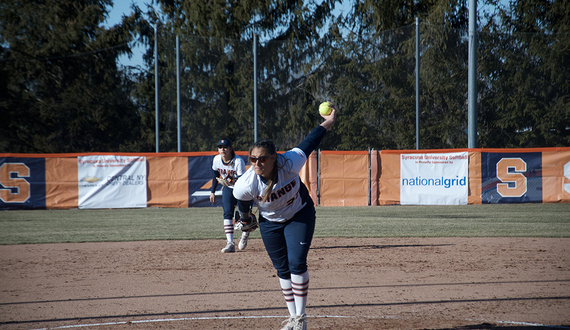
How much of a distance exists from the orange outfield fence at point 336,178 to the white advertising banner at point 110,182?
36mm

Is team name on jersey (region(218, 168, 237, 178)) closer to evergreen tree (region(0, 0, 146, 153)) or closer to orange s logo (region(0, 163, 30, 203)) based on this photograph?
orange s logo (region(0, 163, 30, 203))

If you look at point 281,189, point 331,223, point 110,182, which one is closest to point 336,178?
point 331,223

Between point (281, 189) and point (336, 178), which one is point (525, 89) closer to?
→ point (336, 178)

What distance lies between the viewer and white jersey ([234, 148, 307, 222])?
4.24m

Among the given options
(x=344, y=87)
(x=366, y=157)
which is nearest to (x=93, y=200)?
(x=366, y=157)

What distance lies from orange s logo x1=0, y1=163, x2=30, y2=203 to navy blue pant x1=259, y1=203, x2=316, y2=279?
51.3 ft

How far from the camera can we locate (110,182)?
17.8 metres

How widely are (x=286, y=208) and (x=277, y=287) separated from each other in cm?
214

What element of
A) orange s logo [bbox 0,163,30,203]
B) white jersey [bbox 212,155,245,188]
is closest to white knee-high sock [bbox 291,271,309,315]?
white jersey [bbox 212,155,245,188]

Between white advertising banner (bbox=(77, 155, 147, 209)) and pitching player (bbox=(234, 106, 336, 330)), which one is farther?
white advertising banner (bbox=(77, 155, 147, 209))

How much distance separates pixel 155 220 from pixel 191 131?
7.60 meters

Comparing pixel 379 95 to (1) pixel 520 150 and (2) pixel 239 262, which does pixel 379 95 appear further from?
(2) pixel 239 262

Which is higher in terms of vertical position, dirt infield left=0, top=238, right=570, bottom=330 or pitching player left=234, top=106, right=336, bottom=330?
pitching player left=234, top=106, right=336, bottom=330

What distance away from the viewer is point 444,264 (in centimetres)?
750
